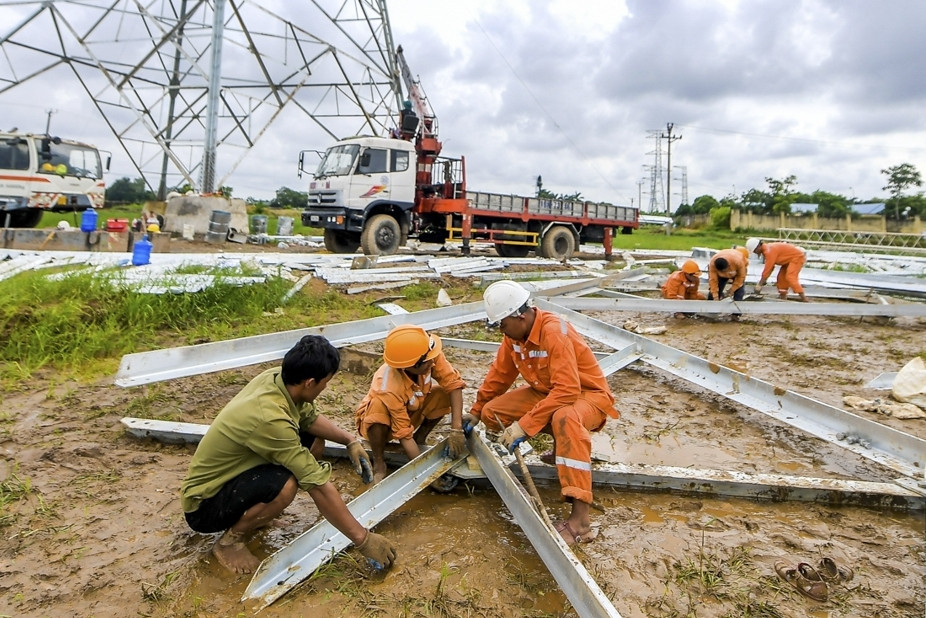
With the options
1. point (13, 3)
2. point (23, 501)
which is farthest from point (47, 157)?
point (23, 501)

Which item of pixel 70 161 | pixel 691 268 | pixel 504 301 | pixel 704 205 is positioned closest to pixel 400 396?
pixel 504 301

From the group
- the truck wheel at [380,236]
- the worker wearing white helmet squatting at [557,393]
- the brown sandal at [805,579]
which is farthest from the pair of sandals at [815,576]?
the truck wheel at [380,236]

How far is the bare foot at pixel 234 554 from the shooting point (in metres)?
2.67

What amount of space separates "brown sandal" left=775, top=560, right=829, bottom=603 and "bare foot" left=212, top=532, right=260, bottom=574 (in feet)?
7.50

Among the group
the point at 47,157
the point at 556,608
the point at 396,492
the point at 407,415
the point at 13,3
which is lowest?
the point at 556,608

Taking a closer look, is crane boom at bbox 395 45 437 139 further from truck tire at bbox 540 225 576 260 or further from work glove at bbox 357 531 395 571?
work glove at bbox 357 531 395 571

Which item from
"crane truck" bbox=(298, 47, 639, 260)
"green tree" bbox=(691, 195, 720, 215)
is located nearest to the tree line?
"green tree" bbox=(691, 195, 720, 215)

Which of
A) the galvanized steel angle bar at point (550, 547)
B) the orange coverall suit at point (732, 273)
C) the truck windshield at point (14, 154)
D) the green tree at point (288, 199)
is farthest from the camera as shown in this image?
the green tree at point (288, 199)

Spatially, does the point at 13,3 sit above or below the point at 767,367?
above

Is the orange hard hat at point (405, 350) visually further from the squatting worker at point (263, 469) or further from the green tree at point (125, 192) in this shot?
the green tree at point (125, 192)

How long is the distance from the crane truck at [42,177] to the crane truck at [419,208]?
6.44 meters

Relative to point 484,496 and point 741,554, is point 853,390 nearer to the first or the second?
point 741,554

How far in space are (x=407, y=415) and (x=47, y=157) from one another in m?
15.2

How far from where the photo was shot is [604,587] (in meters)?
2.59
